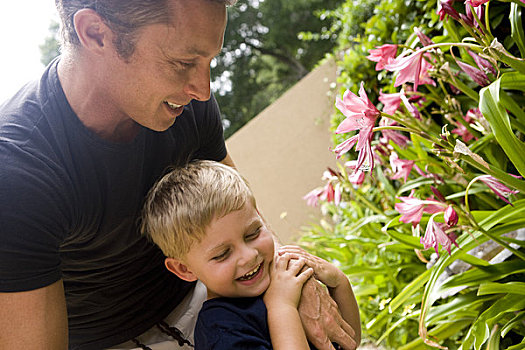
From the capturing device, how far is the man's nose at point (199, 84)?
119 cm

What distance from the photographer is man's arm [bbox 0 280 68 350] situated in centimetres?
104

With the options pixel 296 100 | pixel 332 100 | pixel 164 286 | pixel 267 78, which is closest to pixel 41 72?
pixel 164 286

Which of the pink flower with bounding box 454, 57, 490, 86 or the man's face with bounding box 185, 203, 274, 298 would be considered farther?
the pink flower with bounding box 454, 57, 490, 86

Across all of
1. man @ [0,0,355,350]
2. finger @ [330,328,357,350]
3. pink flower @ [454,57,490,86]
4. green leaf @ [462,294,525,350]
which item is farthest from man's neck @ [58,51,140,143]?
green leaf @ [462,294,525,350]

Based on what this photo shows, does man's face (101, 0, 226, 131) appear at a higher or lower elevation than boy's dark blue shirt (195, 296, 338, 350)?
higher

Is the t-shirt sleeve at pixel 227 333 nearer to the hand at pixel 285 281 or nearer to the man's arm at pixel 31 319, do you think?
the hand at pixel 285 281

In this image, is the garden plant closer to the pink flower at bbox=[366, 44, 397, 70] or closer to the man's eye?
the pink flower at bbox=[366, 44, 397, 70]

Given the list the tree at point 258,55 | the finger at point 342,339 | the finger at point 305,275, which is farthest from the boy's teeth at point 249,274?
the tree at point 258,55

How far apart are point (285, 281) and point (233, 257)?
5.3 inches

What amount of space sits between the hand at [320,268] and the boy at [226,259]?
3cm

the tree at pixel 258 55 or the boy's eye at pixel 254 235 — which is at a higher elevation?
the boy's eye at pixel 254 235

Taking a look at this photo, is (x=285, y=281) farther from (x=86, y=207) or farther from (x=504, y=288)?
(x=504, y=288)

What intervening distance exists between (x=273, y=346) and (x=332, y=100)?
3594 millimetres

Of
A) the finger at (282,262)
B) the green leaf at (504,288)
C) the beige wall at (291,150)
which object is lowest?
the beige wall at (291,150)
